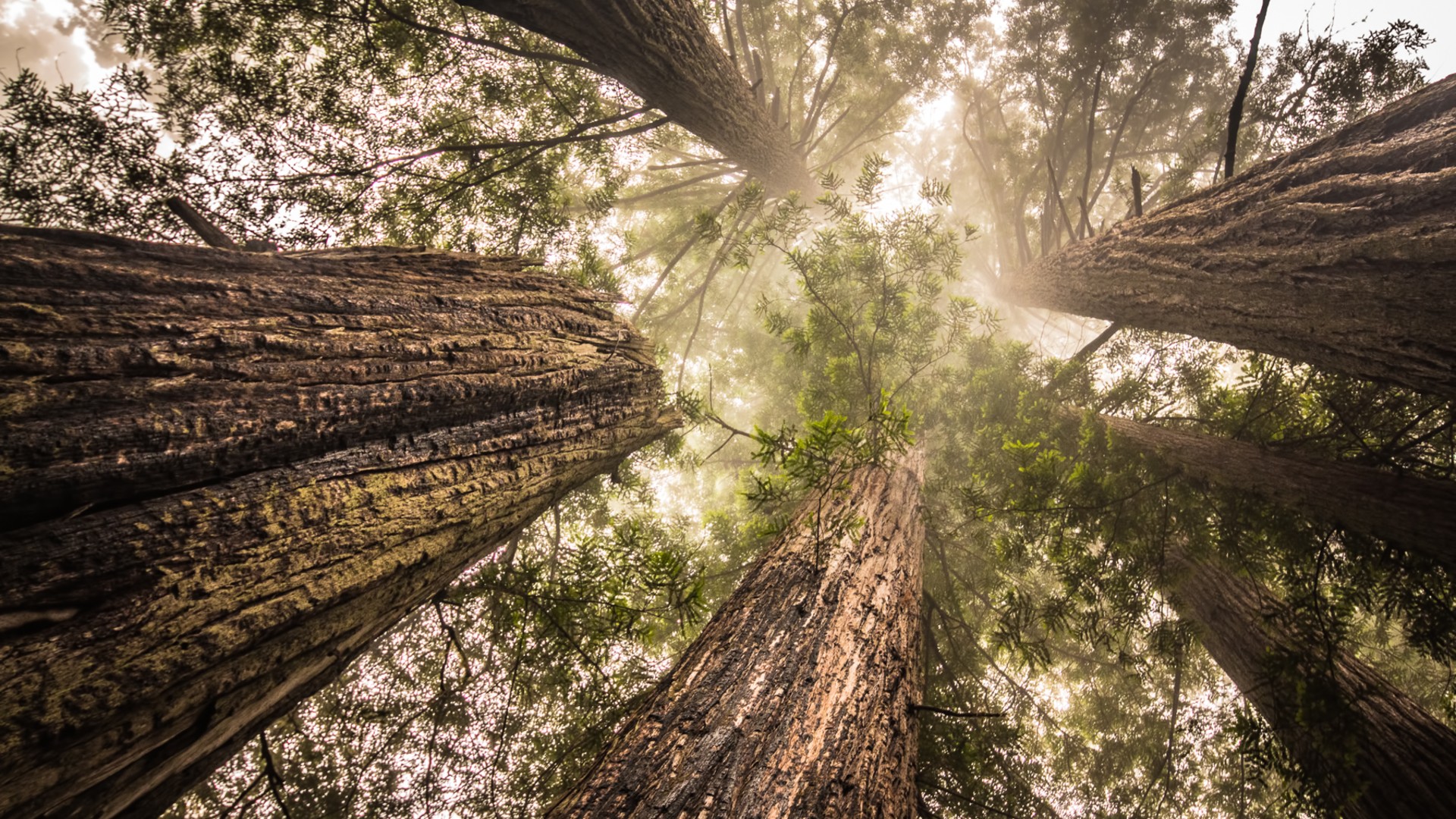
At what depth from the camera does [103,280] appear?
135 centimetres

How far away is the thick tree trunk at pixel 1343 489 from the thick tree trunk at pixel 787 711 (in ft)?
7.98

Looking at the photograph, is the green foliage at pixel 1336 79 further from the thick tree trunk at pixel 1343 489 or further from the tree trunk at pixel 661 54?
the tree trunk at pixel 661 54

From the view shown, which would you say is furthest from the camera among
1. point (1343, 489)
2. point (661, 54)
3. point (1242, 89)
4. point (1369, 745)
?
point (661, 54)

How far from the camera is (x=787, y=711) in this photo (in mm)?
1661

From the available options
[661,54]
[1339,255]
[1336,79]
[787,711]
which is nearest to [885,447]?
[787,711]

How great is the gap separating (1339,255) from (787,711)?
10.5ft

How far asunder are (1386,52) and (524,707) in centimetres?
844

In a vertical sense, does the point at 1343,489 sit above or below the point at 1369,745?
above

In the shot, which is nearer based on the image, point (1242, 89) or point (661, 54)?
point (1242, 89)

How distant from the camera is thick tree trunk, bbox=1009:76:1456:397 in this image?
1.90 m

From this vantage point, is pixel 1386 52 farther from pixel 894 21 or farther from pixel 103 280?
pixel 103 280

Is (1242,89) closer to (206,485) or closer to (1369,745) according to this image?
(1369,745)

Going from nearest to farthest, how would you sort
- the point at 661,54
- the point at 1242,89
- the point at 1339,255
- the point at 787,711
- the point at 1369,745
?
the point at 787,711
the point at 1339,255
the point at 1369,745
the point at 1242,89
the point at 661,54

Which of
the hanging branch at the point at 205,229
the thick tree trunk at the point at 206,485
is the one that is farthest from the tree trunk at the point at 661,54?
the thick tree trunk at the point at 206,485
